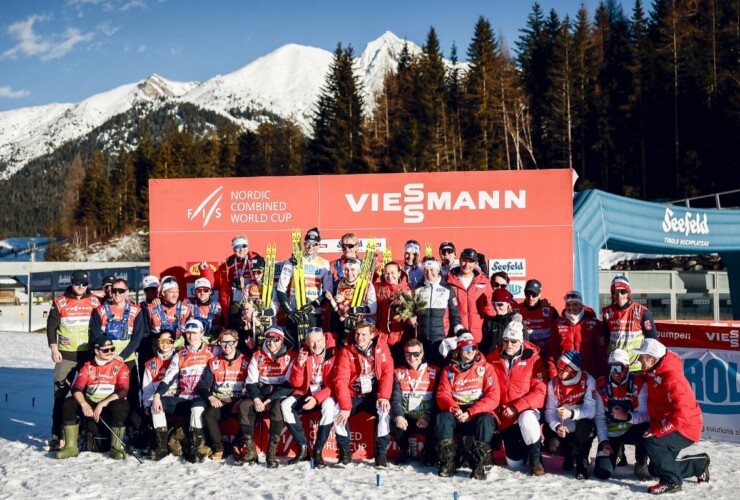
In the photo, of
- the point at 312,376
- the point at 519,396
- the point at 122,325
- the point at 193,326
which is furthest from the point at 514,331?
the point at 122,325

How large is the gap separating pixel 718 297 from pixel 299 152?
43.2 m

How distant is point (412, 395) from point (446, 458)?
68cm

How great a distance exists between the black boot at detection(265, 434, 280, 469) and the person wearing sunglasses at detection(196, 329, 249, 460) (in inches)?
18.6

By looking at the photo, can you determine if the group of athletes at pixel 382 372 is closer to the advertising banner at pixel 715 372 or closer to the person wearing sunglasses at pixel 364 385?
the person wearing sunglasses at pixel 364 385

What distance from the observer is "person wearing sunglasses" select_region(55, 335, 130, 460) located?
6.71 m

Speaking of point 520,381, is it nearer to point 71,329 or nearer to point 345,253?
point 345,253

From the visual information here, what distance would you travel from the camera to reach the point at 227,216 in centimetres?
1025

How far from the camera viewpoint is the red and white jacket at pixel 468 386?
244 inches

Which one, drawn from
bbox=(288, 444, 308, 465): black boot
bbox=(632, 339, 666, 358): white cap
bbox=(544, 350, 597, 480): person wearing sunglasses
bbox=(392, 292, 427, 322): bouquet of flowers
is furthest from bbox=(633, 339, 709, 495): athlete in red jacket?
bbox=(288, 444, 308, 465): black boot

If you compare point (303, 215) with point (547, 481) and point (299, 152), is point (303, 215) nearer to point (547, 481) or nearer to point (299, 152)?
point (547, 481)

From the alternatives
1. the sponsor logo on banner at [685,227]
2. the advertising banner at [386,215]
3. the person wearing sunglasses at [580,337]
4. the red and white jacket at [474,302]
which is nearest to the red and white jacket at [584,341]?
the person wearing sunglasses at [580,337]

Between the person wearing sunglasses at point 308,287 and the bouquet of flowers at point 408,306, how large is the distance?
96 centimetres

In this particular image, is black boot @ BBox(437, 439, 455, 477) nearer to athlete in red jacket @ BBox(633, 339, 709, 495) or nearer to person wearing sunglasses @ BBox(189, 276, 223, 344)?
athlete in red jacket @ BBox(633, 339, 709, 495)

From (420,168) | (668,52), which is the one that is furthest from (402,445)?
(668,52)
